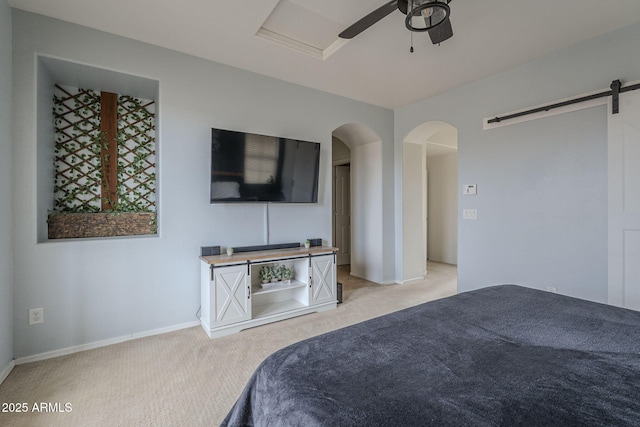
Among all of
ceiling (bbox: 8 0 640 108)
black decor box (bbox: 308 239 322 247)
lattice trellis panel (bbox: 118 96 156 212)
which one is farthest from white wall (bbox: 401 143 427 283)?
lattice trellis panel (bbox: 118 96 156 212)

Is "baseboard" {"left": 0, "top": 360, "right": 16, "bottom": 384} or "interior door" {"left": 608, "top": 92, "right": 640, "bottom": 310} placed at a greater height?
"interior door" {"left": 608, "top": 92, "right": 640, "bottom": 310}

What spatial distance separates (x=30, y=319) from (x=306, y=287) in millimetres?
2394

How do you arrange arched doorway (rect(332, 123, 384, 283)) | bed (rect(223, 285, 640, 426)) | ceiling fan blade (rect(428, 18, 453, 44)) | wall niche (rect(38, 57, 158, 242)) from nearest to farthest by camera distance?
bed (rect(223, 285, 640, 426))
ceiling fan blade (rect(428, 18, 453, 44))
wall niche (rect(38, 57, 158, 242))
arched doorway (rect(332, 123, 384, 283))

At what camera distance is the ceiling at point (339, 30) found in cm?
217

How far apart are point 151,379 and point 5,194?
1751 mm

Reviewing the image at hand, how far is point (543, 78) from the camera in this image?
2.93 m

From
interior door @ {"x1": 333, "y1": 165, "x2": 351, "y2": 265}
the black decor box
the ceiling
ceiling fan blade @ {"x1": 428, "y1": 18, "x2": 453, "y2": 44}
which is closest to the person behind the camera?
ceiling fan blade @ {"x1": 428, "y1": 18, "x2": 453, "y2": 44}

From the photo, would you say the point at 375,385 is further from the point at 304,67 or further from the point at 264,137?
the point at 304,67

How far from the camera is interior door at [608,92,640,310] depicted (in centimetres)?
238

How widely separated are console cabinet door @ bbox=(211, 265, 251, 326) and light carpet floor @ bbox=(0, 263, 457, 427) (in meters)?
0.18

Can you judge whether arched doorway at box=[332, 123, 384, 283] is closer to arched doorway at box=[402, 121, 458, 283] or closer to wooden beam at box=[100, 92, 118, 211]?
arched doorway at box=[402, 121, 458, 283]

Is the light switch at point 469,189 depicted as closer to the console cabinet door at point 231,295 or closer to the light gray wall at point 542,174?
the light gray wall at point 542,174

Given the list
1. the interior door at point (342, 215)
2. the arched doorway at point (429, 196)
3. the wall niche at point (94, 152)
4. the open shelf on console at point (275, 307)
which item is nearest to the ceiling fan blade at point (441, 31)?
the arched doorway at point (429, 196)

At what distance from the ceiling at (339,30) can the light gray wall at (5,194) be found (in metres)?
0.36
